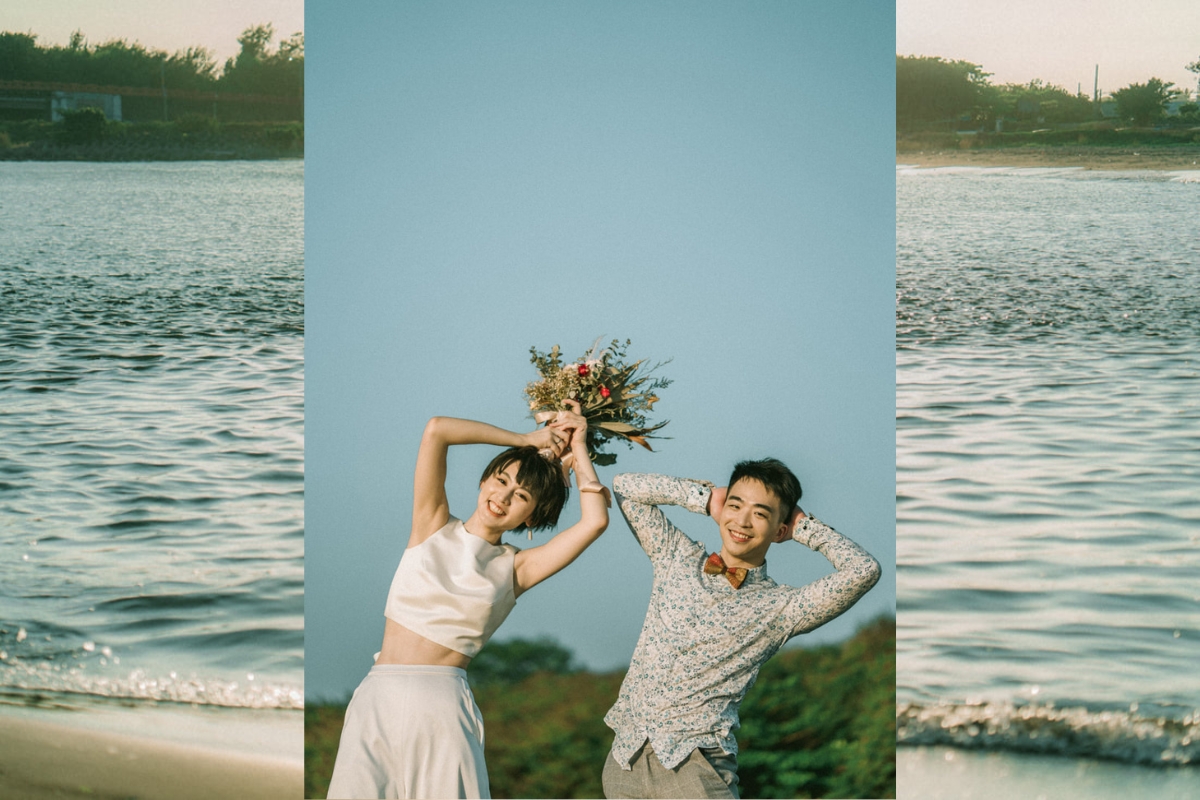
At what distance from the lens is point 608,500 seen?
3045mm

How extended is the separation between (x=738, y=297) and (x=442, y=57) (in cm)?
160

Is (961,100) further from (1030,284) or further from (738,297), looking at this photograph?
(738,297)

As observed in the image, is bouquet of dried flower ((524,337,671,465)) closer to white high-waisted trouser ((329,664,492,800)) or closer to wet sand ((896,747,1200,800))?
white high-waisted trouser ((329,664,492,800))

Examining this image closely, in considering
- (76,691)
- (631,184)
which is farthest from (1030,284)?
(76,691)

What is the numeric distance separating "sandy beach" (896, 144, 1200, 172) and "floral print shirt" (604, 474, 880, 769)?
2.36 m

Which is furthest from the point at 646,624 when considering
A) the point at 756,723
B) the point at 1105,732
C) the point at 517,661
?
the point at 1105,732

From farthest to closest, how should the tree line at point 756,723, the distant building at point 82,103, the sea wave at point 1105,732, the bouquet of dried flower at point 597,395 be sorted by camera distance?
1. the distant building at point 82,103
2. the tree line at point 756,723
3. the sea wave at point 1105,732
4. the bouquet of dried flower at point 597,395

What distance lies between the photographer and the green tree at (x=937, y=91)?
474 centimetres

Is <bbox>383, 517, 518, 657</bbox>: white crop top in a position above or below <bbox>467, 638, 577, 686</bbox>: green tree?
above

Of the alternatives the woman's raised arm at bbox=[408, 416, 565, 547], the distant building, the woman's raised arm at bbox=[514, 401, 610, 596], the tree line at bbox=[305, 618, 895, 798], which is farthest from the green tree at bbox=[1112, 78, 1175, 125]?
the distant building

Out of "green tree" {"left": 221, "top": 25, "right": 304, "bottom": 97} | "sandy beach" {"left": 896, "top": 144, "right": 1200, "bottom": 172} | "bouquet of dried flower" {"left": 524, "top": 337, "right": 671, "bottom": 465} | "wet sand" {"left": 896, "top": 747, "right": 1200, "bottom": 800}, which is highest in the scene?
"green tree" {"left": 221, "top": 25, "right": 304, "bottom": 97}

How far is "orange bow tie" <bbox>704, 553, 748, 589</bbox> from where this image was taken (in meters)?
3.03

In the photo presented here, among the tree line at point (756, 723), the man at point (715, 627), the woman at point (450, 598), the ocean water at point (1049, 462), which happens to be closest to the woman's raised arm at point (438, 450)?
the woman at point (450, 598)

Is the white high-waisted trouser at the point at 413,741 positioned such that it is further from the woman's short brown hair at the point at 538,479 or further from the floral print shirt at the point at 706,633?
the woman's short brown hair at the point at 538,479
